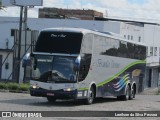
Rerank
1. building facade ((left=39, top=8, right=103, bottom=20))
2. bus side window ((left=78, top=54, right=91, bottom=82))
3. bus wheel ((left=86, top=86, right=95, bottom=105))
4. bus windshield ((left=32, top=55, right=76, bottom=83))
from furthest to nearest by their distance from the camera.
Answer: building facade ((left=39, top=8, right=103, bottom=20)) → bus wheel ((left=86, top=86, right=95, bottom=105)) → bus side window ((left=78, top=54, right=91, bottom=82)) → bus windshield ((left=32, top=55, right=76, bottom=83))

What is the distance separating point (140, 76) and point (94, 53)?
10.0 meters

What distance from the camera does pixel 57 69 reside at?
22.7 m

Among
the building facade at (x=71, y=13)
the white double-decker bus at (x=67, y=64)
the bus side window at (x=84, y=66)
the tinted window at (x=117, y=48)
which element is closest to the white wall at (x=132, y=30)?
the building facade at (x=71, y=13)

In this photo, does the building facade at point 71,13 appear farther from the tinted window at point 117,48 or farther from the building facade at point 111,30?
the tinted window at point 117,48

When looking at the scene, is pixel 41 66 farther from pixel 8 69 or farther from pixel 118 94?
pixel 8 69

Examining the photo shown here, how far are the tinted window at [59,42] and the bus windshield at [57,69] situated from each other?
15.7 inches

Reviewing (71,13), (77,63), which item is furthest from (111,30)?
(77,63)

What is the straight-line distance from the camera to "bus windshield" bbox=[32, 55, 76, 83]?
74.1 feet

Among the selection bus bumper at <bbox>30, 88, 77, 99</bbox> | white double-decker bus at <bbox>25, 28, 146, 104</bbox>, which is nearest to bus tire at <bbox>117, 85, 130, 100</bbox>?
white double-decker bus at <bbox>25, 28, 146, 104</bbox>

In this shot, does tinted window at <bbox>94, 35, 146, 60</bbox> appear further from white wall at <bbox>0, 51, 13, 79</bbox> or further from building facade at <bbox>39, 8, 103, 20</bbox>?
building facade at <bbox>39, 8, 103, 20</bbox>

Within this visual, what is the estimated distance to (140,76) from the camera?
111 feet

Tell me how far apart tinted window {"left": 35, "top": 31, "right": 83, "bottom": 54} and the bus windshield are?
1.31 ft

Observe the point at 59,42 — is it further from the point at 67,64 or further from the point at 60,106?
the point at 60,106

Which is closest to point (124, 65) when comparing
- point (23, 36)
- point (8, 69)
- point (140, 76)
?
point (140, 76)
